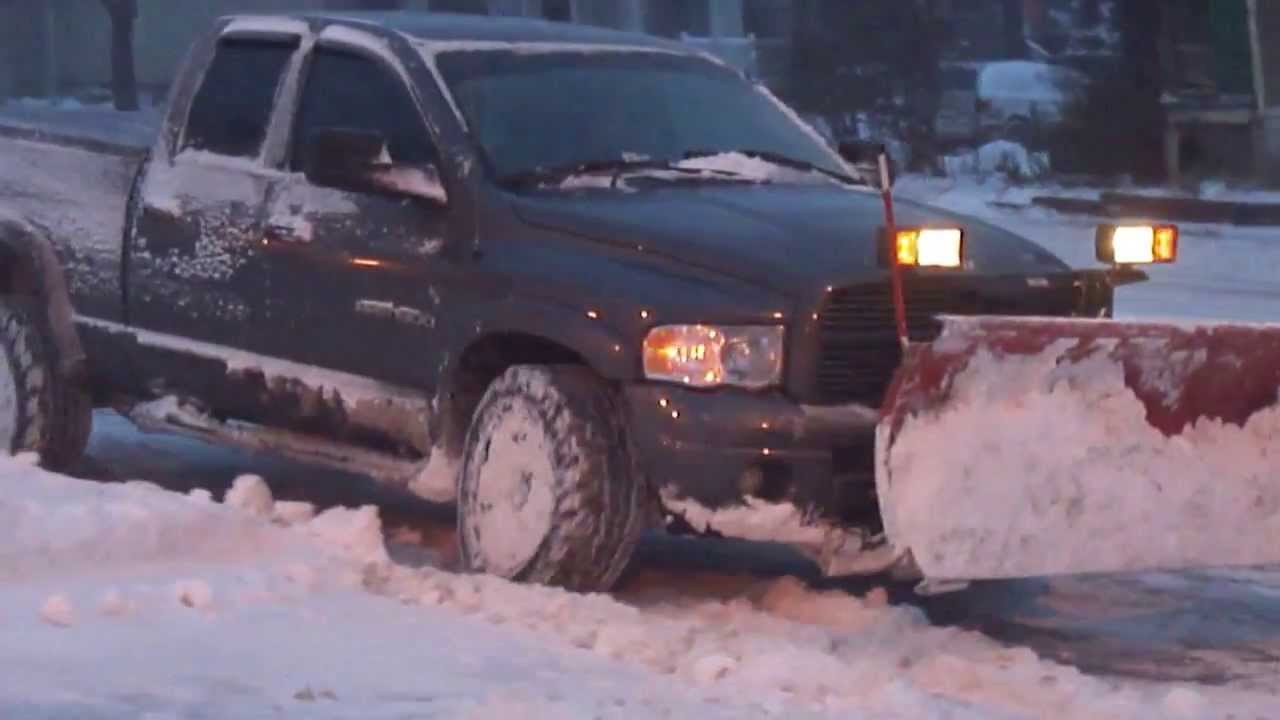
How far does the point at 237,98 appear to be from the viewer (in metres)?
8.44

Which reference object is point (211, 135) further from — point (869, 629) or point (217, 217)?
point (869, 629)

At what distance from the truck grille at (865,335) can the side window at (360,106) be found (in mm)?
1592

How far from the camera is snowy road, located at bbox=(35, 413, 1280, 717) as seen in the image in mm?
5812

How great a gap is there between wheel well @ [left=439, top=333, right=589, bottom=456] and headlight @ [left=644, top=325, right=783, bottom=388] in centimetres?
57

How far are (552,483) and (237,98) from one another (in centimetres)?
228

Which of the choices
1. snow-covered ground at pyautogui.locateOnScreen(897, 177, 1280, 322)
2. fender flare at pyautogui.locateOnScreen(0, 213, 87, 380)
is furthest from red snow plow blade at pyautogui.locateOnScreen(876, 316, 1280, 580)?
A: snow-covered ground at pyautogui.locateOnScreen(897, 177, 1280, 322)

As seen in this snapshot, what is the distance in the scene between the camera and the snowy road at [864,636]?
581 cm

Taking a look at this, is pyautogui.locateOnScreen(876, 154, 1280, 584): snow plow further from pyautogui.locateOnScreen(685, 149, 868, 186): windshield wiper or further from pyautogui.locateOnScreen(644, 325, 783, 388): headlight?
pyautogui.locateOnScreen(685, 149, 868, 186): windshield wiper

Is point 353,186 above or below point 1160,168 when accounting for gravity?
above

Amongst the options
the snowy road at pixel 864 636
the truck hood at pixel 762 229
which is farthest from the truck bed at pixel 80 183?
the truck hood at pixel 762 229

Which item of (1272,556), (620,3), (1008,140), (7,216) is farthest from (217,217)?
(620,3)

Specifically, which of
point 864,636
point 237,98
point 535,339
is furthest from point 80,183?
point 864,636

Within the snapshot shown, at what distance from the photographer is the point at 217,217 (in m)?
8.16

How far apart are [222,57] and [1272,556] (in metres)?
4.05
